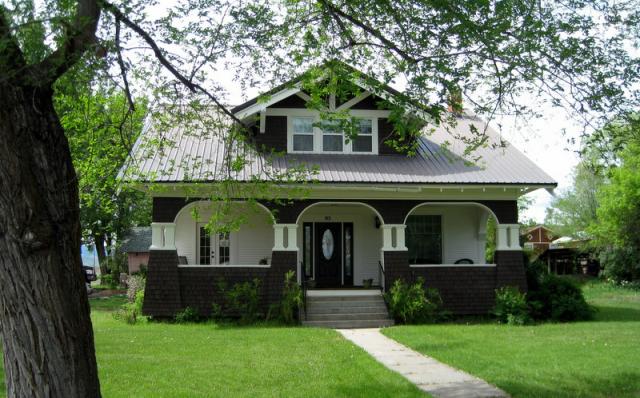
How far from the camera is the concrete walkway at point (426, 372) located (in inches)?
307

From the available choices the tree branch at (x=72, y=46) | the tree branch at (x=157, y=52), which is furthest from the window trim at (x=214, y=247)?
the tree branch at (x=72, y=46)

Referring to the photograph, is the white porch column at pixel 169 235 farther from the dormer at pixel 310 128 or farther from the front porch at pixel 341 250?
the dormer at pixel 310 128

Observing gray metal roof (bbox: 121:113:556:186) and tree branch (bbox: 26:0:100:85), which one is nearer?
tree branch (bbox: 26:0:100:85)

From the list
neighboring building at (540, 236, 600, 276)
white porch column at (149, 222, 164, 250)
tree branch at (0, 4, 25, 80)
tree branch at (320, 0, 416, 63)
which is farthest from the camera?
neighboring building at (540, 236, 600, 276)

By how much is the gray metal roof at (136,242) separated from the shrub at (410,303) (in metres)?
30.2

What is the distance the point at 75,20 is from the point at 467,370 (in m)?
7.07

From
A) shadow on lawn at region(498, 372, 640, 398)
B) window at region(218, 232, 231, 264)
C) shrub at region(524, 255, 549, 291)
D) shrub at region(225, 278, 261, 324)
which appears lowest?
shadow on lawn at region(498, 372, 640, 398)

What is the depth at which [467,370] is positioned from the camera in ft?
29.9

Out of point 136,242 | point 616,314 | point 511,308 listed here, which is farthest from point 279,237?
point 136,242

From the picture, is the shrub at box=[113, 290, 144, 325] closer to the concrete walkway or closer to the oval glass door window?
the oval glass door window

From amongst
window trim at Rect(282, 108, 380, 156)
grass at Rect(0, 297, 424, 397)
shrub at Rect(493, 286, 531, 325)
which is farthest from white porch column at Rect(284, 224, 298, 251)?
shrub at Rect(493, 286, 531, 325)

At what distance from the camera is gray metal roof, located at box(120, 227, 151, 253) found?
43.0 metres

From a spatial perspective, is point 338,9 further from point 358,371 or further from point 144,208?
point 144,208

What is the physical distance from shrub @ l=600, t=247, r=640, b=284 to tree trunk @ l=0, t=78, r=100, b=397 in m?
28.2
